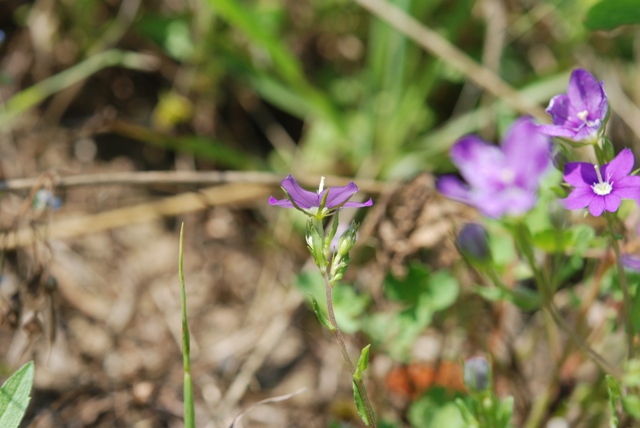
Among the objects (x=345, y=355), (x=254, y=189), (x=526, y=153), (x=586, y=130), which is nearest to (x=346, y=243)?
(x=345, y=355)

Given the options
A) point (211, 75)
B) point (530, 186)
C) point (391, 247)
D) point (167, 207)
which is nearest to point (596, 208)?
point (530, 186)

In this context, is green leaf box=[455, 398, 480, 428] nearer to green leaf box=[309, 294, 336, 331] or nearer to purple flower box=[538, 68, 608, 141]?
green leaf box=[309, 294, 336, 331]

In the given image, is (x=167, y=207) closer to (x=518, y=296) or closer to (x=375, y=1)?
(x=375, y=1)

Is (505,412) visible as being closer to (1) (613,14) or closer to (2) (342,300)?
(2) (342,300)

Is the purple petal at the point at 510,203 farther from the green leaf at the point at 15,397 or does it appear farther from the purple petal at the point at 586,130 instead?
the green leaf at the point at 15,397

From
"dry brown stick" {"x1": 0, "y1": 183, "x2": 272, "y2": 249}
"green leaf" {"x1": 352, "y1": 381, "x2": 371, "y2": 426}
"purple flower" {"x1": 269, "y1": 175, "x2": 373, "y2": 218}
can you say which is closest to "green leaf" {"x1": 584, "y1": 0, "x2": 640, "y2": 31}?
"purple flower" {"x1": 269, "y1": 175, "x2": 373, "y2": 218}

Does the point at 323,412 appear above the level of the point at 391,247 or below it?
below
